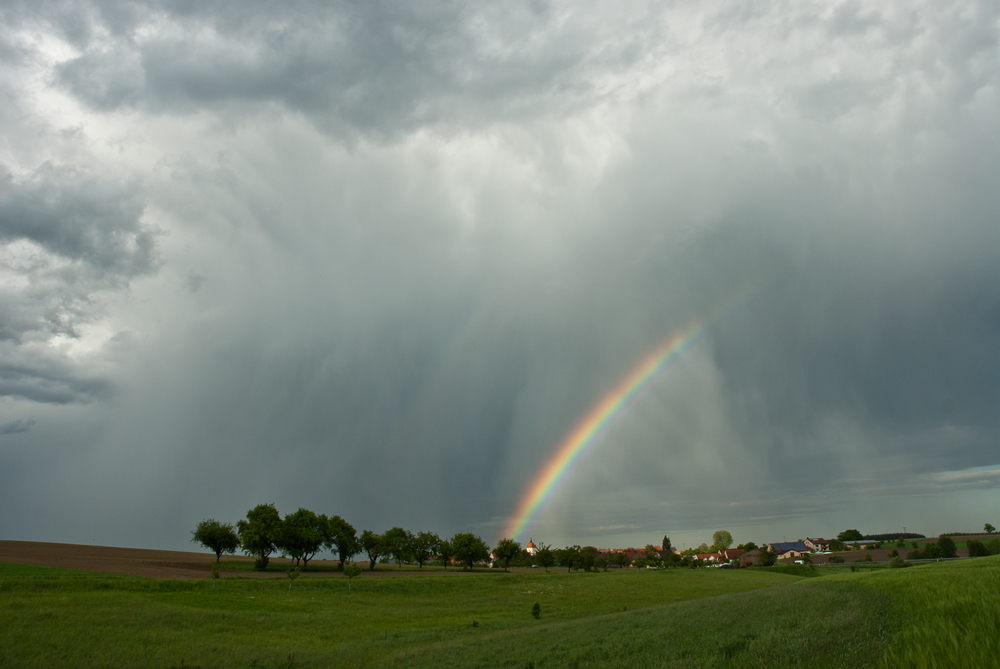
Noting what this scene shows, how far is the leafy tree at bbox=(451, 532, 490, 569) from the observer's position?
579 feet

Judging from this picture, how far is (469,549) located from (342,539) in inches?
2071

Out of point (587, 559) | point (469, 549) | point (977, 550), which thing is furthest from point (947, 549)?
point (469, 549)

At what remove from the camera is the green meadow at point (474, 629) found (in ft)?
53.4

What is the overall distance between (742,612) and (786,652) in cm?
2407

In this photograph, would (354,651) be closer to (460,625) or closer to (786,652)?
(460,625)

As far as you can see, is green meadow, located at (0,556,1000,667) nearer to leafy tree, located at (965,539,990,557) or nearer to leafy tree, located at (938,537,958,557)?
leafy tree, located at (965,539,990,557)

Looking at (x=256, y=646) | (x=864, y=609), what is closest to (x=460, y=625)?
(x=256, y=646)

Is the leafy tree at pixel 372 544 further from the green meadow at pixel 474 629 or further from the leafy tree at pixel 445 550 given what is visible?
the green meadow at pixel 474 629

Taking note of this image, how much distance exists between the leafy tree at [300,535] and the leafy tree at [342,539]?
21.2ft

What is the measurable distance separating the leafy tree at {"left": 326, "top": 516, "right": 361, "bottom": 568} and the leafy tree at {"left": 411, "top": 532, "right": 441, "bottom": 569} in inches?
1840

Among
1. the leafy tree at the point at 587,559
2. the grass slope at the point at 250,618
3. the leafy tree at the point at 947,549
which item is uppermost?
the grass slope at the point at 250,618

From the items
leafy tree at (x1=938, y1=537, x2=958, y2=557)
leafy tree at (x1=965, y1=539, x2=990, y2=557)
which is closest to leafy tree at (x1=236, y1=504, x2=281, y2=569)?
leafy tree at (x1=965, y1=539, x2=990, y2=557)

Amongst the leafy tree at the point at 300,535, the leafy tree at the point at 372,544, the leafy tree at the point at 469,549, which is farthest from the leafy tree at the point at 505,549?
the leafy tree at the point at 300,535

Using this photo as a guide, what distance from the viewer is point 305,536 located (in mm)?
122438
